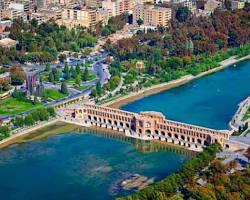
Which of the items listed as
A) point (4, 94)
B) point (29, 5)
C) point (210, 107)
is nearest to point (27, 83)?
point (4, 94)

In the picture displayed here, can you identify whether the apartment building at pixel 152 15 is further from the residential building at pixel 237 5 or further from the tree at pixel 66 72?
the tree at pixel 66 72

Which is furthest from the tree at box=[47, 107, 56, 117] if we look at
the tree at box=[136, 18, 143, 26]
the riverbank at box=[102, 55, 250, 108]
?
the tree at box=[136, 18, 143, 26]

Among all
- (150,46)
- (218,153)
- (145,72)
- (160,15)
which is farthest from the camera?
(160,15)

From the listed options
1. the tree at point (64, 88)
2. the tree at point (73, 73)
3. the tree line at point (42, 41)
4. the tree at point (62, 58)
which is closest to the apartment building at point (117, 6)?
the tree line at point (42, 41)

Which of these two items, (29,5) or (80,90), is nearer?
(80,90)

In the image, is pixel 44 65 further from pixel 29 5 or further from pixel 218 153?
pixel 218 153
